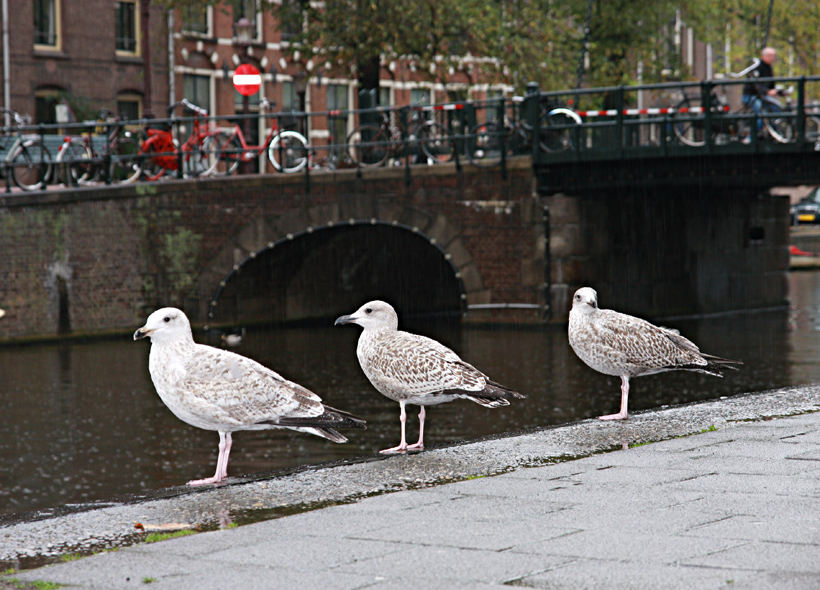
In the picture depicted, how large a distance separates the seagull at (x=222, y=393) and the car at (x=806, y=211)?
36.2 meters

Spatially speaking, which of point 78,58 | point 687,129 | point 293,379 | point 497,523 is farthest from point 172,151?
point 497,523

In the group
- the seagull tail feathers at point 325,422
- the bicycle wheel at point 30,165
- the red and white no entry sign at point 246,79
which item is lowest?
the seagull tail feathers at point 325,422

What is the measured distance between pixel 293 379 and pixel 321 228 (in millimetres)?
5903

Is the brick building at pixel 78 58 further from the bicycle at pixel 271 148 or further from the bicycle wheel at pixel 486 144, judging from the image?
the bicycle wheel at pixel 486 144

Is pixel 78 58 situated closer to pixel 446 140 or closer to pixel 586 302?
pixel 446 140

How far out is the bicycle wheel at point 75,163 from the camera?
21303 mm

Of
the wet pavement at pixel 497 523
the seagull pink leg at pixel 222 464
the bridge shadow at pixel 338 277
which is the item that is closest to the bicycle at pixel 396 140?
the bridge shadow at pixel 338 277

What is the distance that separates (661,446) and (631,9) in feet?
79.0

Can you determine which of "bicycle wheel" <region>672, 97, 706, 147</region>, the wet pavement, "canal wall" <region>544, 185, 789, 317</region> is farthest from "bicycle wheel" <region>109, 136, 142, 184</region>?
the wet pavement

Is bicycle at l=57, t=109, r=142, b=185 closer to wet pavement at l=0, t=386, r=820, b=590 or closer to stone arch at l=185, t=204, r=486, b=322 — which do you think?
stone arch at l=185, t=204, r=486, b=322

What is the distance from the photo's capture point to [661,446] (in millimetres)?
7020

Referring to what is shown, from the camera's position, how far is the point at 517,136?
21.1m

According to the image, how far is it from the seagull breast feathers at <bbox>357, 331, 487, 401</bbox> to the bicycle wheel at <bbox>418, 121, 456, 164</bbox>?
13.9 metres

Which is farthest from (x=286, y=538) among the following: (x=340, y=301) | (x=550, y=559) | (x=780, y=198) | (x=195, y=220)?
(x=780, y=198)
